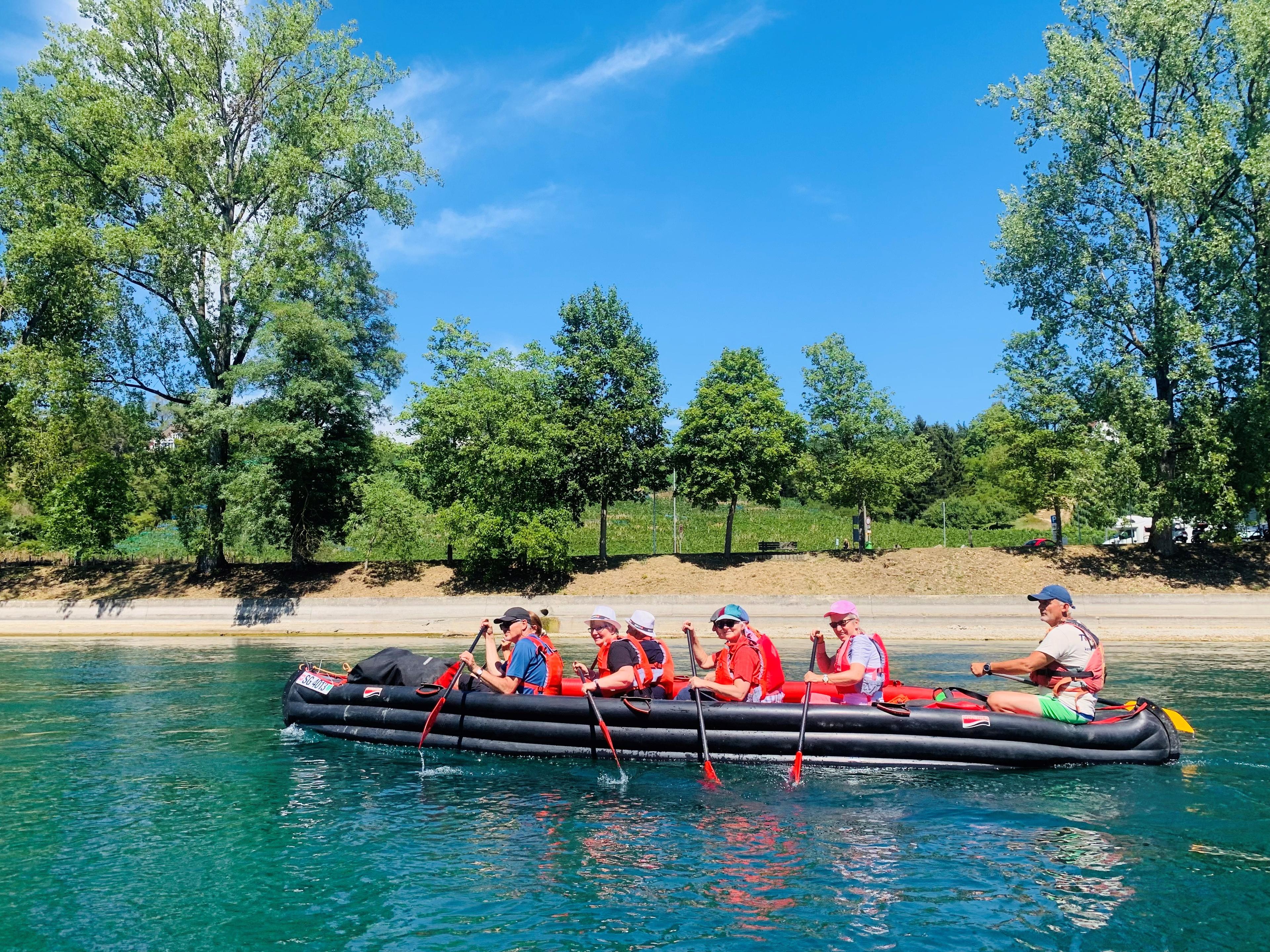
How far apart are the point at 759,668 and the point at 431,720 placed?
172 inches

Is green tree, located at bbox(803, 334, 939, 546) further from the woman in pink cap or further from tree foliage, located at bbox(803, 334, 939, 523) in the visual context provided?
the woman in pink cap

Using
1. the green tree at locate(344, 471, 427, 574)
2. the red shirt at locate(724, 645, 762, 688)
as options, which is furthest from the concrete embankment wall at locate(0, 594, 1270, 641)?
the red shirt at locate(724, 645, 762, 688)

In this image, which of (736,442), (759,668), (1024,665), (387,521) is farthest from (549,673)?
(736,442)

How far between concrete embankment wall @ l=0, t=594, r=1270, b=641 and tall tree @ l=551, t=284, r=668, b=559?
682 centimetres

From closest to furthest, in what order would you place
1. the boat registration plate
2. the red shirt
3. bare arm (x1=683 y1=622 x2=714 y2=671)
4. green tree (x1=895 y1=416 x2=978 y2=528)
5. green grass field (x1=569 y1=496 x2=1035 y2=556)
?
the red shirt < bare arm (x1=683 y1=622 x2=714 y2=671) < the boat registration plate < green grass field (x1=569 y1=496 x2=1035 y2=556) < green tree (x1=895 y1=416 x2=978 y2=528)

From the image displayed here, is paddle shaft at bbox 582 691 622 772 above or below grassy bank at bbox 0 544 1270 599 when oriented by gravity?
below

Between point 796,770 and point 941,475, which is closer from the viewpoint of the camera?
point 796,770

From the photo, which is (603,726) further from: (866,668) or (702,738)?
(866,668)

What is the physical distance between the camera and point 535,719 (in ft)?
39.0

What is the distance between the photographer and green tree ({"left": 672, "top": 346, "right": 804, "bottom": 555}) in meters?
36.8

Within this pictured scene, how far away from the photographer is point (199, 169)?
35719 millimetres

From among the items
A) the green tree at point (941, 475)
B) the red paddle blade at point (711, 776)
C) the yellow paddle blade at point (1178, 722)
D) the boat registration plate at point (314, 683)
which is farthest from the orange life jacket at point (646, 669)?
the green tree at point (941, 475)

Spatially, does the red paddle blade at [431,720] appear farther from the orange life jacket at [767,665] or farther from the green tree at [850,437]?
the green tree at [850,437]

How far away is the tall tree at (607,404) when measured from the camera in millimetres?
37750
